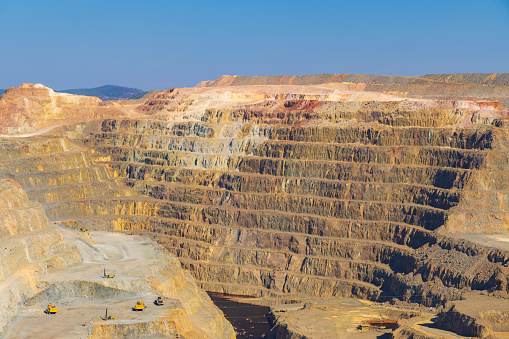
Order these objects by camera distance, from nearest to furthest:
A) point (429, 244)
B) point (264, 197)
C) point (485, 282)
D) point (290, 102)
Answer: point (485, 282)
point (429, 244)
point (264, 197)
point (290, 102)

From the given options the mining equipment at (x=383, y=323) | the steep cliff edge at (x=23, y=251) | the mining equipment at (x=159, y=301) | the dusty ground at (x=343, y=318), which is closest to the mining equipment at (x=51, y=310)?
the steep cliff edge at (x=23, y=251)

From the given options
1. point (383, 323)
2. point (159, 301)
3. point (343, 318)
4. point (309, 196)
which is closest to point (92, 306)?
point (159, 301)

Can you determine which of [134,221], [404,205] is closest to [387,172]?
[404,205]

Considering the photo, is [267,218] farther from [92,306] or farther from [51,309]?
[51,309]

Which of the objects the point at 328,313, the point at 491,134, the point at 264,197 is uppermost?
the point at 491,134

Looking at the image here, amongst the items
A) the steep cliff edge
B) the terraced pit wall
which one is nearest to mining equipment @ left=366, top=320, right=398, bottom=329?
the terraced pit wall

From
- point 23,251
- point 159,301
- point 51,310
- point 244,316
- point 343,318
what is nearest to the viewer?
point 51,310

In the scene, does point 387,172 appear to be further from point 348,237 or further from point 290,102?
point 290,102
